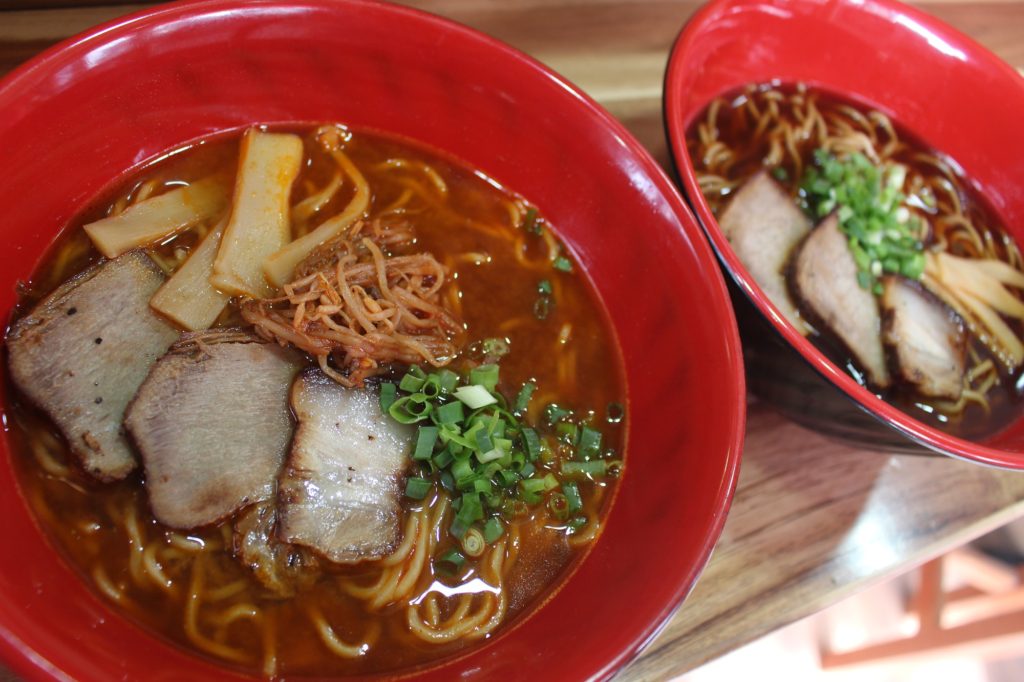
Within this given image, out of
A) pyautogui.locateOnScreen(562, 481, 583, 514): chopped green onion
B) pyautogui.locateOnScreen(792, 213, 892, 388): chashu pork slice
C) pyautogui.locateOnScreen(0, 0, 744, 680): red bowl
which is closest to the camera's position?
pyautogui.locateOnScreen(0, 0, 744, 680): red bowl

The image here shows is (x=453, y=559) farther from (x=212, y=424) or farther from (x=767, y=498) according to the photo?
(x=767, y=498)

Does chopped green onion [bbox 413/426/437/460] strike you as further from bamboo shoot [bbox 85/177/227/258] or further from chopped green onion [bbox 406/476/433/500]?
bamboo shoot [bbox 85/177/227/258]

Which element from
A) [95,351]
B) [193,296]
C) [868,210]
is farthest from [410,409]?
[868,210]

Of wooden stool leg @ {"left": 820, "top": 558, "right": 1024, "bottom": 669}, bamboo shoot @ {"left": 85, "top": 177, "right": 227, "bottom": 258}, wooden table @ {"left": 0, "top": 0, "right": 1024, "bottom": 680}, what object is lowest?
wooden stool leg @ {"left": 820, "top": 558, "right": 1024, "bottom": 669}

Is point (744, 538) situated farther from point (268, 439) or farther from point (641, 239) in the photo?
point (268, 439)

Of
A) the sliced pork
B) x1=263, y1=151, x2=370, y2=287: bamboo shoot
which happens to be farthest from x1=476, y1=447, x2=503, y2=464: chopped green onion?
x1=263, y1=151, x2=370, y2=287: bamboo shoot

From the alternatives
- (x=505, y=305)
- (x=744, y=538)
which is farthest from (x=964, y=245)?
(x=505, y=305)

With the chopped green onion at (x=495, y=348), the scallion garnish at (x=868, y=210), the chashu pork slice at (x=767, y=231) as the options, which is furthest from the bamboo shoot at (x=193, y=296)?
the scallion garnish at (x=868, y=210)
